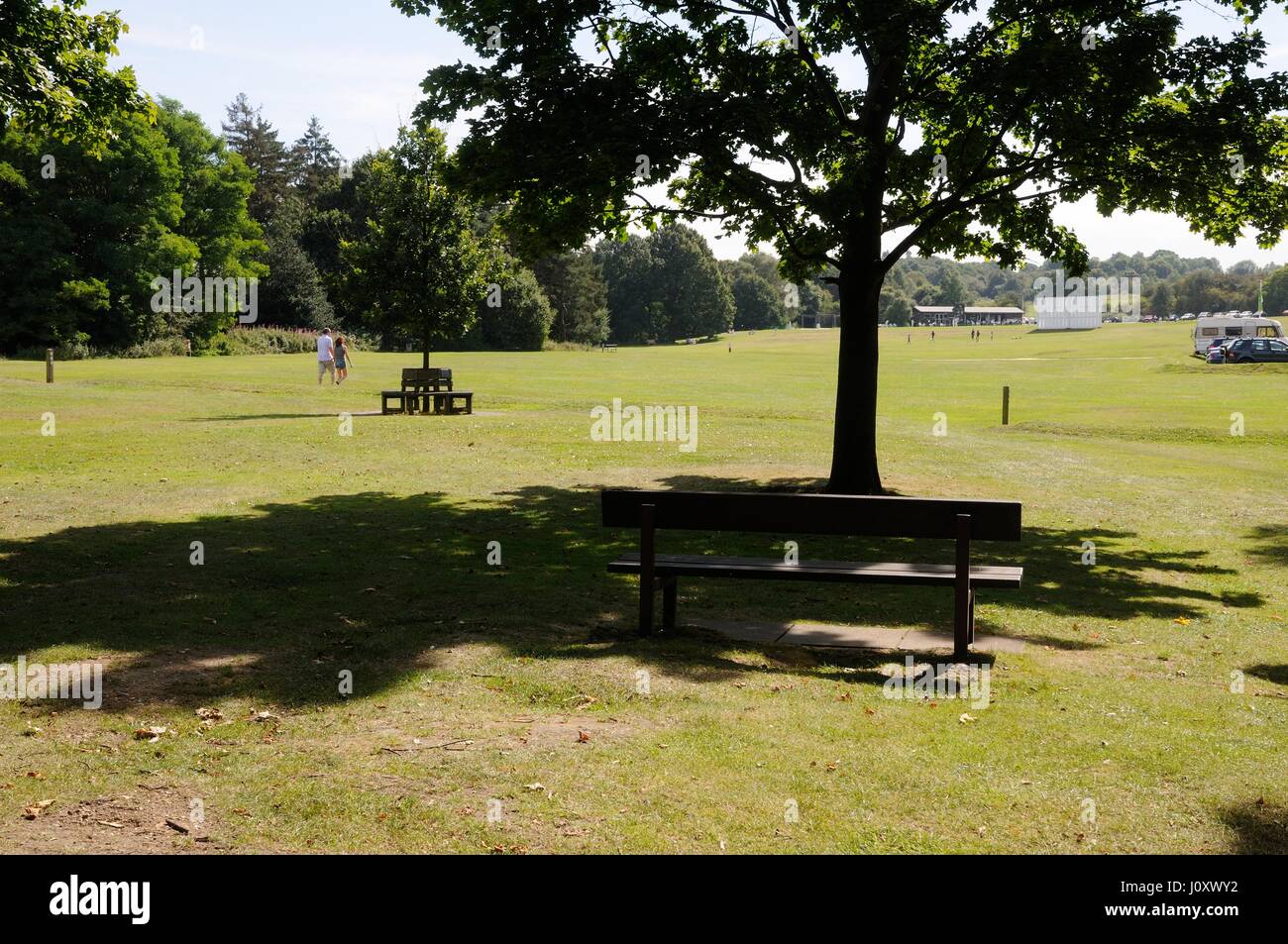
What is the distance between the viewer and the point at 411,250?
31250 mm

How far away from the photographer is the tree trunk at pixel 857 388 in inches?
674

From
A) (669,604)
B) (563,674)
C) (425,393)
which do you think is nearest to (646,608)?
(669,604)

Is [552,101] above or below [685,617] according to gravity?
above

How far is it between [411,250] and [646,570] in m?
24.3

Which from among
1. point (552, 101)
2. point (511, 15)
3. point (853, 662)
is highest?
point (511, 15)

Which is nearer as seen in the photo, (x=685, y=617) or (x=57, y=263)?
(x=685, y=617)

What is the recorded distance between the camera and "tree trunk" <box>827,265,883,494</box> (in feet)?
56.2

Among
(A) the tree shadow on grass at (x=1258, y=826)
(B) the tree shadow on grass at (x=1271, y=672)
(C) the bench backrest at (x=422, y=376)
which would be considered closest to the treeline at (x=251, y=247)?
(C) the bench backrest at (x=422, y=376)

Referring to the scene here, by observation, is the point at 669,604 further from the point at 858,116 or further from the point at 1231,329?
the point at 1231,329

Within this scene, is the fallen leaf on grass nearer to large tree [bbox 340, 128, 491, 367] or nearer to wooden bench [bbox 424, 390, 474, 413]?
wooden bench [bbox 424, 390, 474, 413]

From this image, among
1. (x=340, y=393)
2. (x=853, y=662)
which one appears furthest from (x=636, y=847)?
(x=340, y=393)
